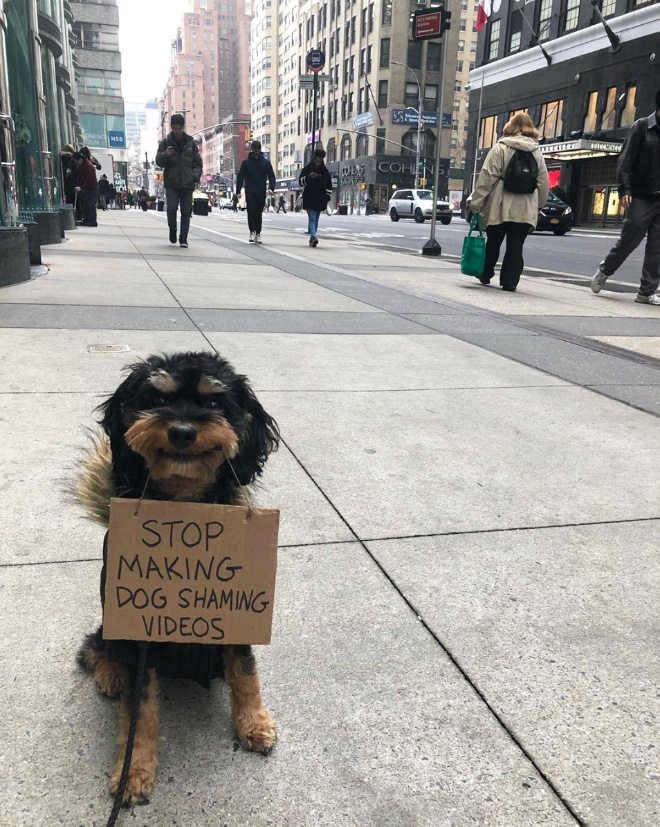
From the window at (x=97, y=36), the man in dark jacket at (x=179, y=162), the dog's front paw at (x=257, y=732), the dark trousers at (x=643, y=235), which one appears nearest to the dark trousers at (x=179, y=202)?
the man in dark jacket at (x=179, y=162)

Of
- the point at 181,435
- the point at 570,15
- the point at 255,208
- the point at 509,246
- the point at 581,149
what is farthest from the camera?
the point at 570,15

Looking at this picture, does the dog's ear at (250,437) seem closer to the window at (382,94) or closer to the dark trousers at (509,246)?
the dark trousers at (509,246)

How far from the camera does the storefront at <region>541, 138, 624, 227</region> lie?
→ 3947 centimetres

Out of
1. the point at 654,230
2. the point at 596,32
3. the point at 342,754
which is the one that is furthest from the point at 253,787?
the point at 596,32

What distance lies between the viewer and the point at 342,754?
1.78 metres

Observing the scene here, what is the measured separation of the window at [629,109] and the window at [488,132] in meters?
14.0

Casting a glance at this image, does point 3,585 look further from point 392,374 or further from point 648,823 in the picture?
point 392,374

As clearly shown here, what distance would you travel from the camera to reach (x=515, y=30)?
1971 inches

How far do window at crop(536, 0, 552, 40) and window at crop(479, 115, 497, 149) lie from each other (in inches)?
270

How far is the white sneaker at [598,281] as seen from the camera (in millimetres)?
10070

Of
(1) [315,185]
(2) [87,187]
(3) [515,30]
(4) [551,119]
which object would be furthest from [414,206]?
(1) [315,185]

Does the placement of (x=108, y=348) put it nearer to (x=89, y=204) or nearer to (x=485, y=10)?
(x=89, y=204)

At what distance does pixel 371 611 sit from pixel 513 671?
50 cm

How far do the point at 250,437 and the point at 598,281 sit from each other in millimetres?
9520
